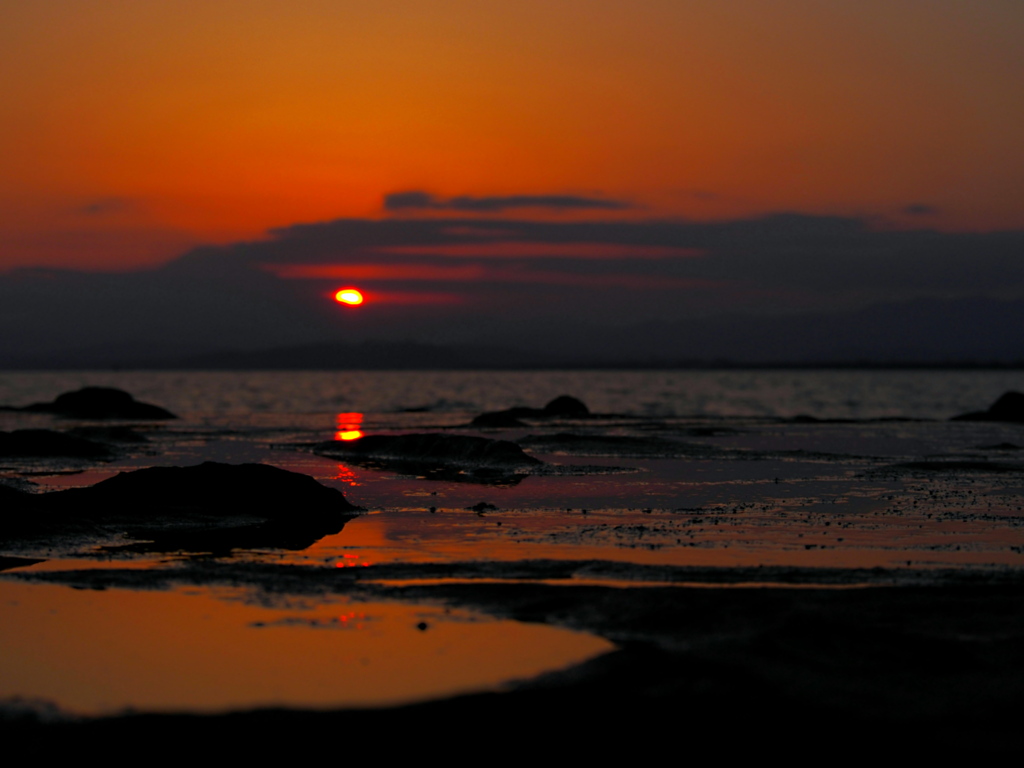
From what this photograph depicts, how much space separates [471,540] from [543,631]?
500cm

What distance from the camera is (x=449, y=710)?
22.5 ft

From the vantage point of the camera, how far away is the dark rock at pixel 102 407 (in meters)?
54.1

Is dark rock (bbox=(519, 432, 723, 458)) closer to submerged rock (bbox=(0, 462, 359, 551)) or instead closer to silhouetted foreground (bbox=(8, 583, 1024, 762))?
submerged rock (bbox=(0, 462, 359, 551))

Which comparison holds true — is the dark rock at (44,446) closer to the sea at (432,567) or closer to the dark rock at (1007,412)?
the sea at (432,567)

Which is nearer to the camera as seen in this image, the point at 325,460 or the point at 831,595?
the point at 831,595

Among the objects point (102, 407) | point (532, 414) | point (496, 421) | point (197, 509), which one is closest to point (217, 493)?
point (197, 509)

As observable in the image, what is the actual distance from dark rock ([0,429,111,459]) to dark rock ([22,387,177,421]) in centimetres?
2451

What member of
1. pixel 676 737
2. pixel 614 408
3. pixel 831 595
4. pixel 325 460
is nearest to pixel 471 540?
pixel 831 595

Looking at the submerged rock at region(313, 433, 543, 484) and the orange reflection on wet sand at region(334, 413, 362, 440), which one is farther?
the orange reflection on wet sand at region(334, 413, 362, 440)

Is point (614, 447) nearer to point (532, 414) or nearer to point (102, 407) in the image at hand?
point (532, 414)

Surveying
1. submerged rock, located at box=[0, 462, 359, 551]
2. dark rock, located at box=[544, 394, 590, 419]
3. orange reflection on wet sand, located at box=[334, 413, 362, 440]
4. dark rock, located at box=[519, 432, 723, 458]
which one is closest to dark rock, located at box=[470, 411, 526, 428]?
orange reflection on wet sand, located at box=[334, 413, 362, 440]

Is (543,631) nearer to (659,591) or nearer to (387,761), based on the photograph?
(659,591)

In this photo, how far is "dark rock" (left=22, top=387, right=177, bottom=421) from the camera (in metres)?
54.1

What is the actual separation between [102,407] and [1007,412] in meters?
48.8
